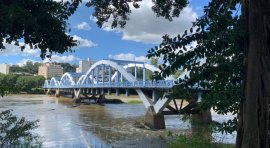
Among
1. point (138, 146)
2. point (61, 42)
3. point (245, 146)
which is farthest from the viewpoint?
point (138, 146)

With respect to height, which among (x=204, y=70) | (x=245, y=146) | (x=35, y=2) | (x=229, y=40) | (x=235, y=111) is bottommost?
(x=245, y=146)

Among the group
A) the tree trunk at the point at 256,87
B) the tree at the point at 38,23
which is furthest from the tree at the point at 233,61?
the tree at the point at 38,23

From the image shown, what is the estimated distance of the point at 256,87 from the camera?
4.55 metres

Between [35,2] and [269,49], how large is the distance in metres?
4.91

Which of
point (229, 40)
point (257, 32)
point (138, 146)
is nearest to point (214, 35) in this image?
point (229, 40)

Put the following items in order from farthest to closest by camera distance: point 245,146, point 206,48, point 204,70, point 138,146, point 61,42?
point 138,146 → point 61,42 → point 204,70 → point 206,48 → point 245,146

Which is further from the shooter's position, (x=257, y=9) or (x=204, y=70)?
(x=204, y=70)

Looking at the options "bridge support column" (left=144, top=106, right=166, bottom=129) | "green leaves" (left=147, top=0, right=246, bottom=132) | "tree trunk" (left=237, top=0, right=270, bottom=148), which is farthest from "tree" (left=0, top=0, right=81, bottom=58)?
"bridge support column" (left=144, top=106, right=166, bottom=129)

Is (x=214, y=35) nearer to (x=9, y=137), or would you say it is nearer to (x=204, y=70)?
A: (x=204, y=70)

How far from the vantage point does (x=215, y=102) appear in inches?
211

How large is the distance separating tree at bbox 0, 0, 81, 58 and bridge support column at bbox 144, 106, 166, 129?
25.4 meters

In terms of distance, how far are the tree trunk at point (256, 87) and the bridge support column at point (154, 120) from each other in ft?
91.4

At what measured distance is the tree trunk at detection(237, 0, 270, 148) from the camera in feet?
14.8

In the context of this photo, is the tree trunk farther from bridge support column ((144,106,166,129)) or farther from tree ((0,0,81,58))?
bridge support column ((144,106,166,129))
